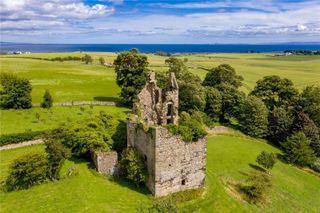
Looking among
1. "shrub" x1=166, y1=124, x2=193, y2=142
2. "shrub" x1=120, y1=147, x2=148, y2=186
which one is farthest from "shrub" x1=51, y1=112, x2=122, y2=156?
"shrub" x1=166, y1=124, x2=193, y2=142

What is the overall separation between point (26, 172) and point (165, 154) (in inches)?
535

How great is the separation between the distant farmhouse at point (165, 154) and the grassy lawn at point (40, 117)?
974 centimetres

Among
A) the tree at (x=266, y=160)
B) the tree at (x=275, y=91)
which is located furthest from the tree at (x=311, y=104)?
the tree at (x=266, y=160)

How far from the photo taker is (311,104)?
59.4 m

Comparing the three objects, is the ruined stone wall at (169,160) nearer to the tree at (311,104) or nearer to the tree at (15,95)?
the tree at (15,95)

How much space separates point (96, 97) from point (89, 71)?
40.1m

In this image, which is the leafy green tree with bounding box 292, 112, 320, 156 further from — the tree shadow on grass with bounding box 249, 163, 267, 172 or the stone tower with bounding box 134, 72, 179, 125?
the stone tower with bounding box 134, 72, 179, 125

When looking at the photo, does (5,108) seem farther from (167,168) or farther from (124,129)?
(167,168)

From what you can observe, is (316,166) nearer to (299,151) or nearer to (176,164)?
(299,151)

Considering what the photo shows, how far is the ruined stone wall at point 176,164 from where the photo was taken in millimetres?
27562

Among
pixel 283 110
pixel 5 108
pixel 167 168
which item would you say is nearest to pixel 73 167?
pixel 167 168

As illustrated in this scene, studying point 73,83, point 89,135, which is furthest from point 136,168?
point 73,83

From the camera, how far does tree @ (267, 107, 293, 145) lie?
5681cm

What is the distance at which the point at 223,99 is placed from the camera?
62312 millimetres
